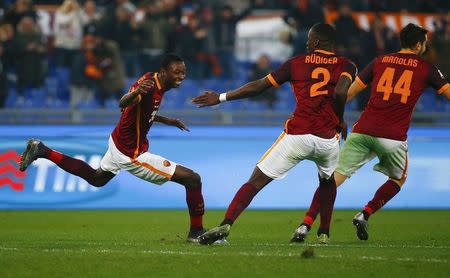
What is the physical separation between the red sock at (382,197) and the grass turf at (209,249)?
0.38 metres

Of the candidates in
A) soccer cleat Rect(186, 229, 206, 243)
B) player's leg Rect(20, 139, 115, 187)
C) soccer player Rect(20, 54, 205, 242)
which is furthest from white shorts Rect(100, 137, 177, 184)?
soccer cleat Rect(186, 229, 206, 243)

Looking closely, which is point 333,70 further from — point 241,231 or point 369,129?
point 241,231

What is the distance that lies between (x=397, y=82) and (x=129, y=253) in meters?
3.74

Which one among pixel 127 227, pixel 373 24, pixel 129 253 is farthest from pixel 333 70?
pixel 373 24

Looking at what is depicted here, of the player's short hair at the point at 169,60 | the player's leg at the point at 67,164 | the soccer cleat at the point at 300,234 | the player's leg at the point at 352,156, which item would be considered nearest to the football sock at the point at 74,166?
the player's leg at the point at 67,164

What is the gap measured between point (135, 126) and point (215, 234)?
164 centimetres

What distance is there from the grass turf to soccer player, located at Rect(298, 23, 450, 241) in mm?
854

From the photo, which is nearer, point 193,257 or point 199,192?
point 193,257

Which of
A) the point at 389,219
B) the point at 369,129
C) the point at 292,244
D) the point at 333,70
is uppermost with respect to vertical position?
the point at 333,70

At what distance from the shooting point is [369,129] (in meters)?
11.2

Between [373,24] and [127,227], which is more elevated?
[373,24]

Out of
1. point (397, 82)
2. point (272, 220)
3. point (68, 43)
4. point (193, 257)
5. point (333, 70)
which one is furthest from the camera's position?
point (68, 43)

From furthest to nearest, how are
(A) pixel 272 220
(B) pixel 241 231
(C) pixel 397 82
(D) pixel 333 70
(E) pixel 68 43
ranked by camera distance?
(E) pixel 68 43, (A) pixel 272 220, (B) pixel 241 231, (C) pixel 397 82, (D) pixel 333 70

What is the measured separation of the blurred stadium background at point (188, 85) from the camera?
52.7 feet
